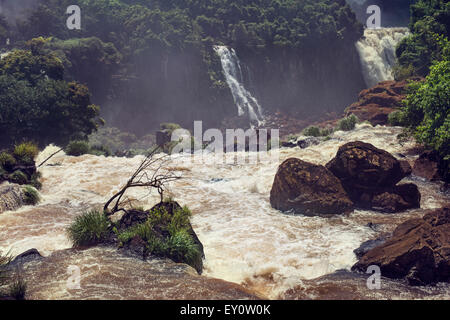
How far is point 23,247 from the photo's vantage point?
13.3 meters

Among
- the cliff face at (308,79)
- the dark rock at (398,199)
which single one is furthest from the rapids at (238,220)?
the cliff face at (308,79)

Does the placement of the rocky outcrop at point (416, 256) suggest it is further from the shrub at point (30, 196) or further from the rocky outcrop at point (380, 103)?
the rocky outcrop at point (380, 103)

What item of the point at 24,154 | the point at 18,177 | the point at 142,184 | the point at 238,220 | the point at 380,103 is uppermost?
the point at 380,103

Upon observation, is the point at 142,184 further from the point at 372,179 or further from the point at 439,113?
the point at 439,113

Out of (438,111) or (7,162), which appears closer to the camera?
(438,111)

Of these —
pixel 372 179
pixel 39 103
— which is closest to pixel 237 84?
pixel 39 103

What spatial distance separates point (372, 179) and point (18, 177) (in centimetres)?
1833

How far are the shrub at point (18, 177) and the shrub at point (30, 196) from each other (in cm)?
215

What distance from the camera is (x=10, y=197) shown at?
17297mm

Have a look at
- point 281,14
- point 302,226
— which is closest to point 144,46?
point 281,14

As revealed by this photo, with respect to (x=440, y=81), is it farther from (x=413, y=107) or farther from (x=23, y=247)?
(x=23, y=247)

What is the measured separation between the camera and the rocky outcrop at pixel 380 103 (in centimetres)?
3434

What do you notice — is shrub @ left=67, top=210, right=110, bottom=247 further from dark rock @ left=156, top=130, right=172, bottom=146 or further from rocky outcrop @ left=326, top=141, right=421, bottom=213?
dark rock @ left=156, top=130, right=172, bottom=146
